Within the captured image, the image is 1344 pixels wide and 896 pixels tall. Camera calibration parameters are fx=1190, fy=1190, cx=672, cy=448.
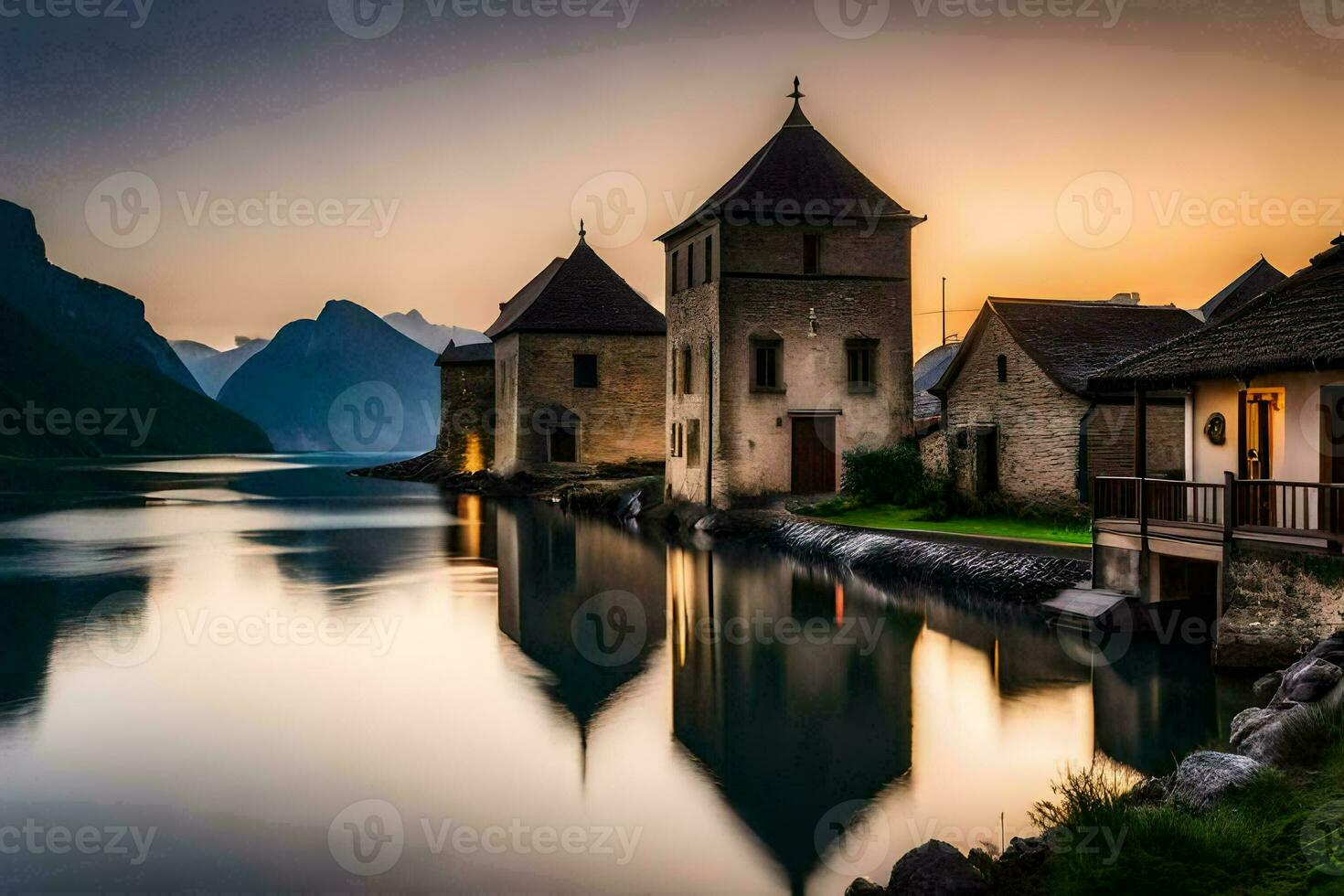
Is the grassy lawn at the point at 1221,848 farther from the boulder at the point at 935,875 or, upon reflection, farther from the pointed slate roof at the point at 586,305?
the pointed slate roof at the point at 586,305

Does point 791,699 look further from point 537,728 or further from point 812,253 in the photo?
point 812,253

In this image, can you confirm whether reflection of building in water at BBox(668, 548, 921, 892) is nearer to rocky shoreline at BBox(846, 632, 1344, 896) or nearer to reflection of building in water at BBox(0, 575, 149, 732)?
rocky shoreline at BBox(846, 632, 1344, 896)

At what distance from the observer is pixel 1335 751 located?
879 cm

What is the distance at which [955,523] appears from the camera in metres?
27.7

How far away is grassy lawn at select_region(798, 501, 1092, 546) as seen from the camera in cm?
2398

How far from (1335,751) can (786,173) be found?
29.1m

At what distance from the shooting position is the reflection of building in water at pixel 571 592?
15.0 metres

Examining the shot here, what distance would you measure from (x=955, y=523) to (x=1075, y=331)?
18.1ft

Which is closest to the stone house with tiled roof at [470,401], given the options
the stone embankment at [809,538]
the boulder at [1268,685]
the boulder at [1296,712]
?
the stone embankment at [809,538]

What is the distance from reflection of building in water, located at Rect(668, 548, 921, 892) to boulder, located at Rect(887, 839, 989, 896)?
893 millimetres

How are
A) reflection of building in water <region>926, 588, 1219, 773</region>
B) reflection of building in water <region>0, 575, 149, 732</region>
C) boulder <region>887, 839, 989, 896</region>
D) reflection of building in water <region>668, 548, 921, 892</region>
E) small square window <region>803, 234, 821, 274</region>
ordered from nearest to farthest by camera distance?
1. boulder <region>887, 839, 989, 896</region>
2. reflection of building in water <region>668, 548, 921, 892</region>
3. reflection of building in water <region>926, 588, 1219, 773</region>
4. reflection of building in water <region>0, 575, 149, 732</region>
5. small square window <region>803, 234, 821, 274</region>

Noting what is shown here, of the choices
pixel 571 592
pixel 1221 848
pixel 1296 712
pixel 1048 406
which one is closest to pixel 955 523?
pixel 1048 406

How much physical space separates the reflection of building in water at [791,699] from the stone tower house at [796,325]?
11.9 metres

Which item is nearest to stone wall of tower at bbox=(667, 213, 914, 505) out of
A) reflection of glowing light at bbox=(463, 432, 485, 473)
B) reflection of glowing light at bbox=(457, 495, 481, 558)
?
reflection of glowing light at bbox=(457, 495, 481, 558)
